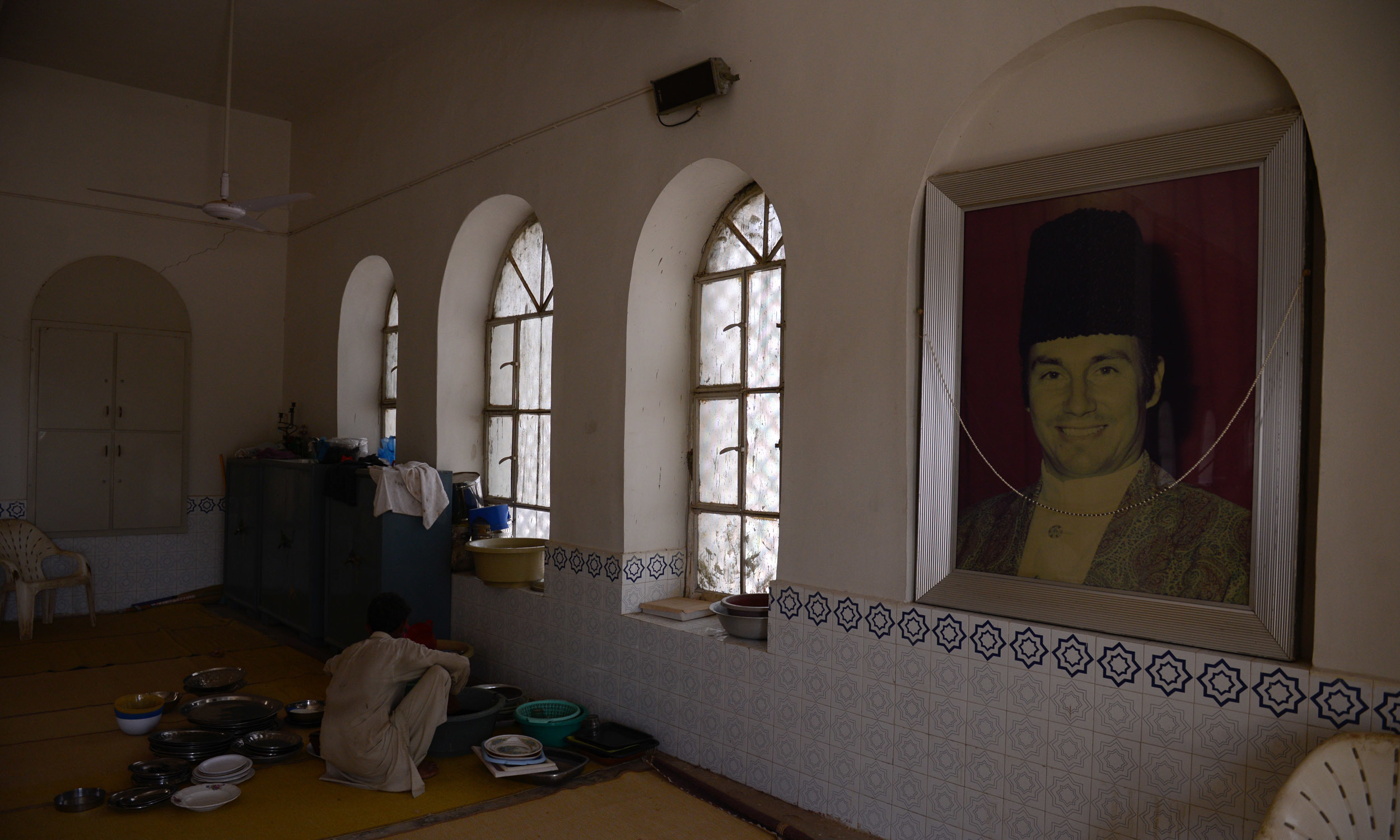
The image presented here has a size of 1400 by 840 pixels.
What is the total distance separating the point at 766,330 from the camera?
4094 mm

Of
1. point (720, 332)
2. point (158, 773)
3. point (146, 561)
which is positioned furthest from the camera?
point (146, 561)

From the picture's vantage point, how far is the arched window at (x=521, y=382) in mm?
5379

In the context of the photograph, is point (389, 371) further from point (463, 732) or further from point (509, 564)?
point (463, 732)

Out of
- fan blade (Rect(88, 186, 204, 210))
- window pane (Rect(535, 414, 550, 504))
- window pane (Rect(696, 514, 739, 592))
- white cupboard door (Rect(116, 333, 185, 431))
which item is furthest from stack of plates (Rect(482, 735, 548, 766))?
white cupboard door (Rect(116, 333, 185, 431))

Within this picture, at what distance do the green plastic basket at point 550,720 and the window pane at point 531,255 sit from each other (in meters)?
2.44

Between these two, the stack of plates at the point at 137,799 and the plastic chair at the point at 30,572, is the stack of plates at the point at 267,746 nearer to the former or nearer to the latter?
the stack of plates at the point at 137,799

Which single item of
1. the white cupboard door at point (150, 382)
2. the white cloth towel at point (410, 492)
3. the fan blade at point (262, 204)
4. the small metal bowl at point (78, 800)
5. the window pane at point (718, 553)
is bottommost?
the small metal bowl at point (78, 800)

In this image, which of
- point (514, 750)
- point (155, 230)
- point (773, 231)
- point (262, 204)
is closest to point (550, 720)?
point (514, 750)

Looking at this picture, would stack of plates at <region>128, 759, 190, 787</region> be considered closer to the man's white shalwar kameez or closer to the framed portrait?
the man's white shalwar kameez

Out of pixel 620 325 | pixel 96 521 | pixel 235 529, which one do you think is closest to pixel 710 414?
pixel 620 325

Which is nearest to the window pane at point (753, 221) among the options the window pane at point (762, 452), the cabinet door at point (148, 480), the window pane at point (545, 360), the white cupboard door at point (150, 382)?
the window pane at point (762, 452)

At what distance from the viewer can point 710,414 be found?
4387 millimetres

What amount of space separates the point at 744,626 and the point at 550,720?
1.07 metres

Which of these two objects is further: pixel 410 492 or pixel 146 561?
pixel 146 561
